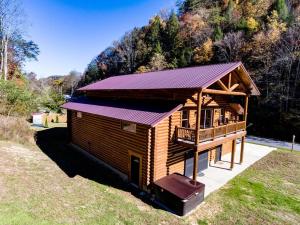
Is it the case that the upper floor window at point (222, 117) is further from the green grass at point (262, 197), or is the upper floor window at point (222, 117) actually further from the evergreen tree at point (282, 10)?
the evergreen tree at point (282, 10)

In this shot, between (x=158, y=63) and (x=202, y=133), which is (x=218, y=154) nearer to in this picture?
(x=202, y=133)

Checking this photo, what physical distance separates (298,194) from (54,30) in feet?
97.7

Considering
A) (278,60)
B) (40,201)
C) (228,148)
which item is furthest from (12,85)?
(278,60)

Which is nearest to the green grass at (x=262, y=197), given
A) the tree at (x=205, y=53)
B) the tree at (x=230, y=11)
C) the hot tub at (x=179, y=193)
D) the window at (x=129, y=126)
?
the hot tub at (x=179, y=193)

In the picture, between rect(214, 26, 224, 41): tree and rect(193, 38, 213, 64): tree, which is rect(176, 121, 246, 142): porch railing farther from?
rect(214, 26, 224, 41): tree

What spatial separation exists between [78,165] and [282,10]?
38.7 meters

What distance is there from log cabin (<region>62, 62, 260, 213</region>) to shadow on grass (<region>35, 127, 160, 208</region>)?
21.6 inches

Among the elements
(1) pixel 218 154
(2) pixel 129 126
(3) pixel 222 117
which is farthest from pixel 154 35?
(2) pixel 129 126

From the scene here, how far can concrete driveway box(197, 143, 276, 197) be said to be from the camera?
11886 millimetres

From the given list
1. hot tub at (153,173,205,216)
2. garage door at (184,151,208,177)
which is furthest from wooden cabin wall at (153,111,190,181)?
garage door at (184,151,208,177)

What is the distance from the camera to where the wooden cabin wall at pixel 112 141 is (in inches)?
412

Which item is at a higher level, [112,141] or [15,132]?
[112,141]

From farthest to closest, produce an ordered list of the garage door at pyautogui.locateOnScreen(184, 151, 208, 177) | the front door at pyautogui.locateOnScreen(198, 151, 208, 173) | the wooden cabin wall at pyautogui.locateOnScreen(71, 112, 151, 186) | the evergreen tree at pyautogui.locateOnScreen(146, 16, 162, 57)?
the evergreen tree at pyautogui.locateOnScreen(146, 16, 162, 57)
the front door at pyautogui.locateOnScreen(198, 151, 208, 173)
the garage door at pyautogui.locateOnScreen(184, 151, 208, 177)
the wooden cabin wall at pyautogui.locateOnScreen(71, 112, 151, 186)

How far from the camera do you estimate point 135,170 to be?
11.3m
